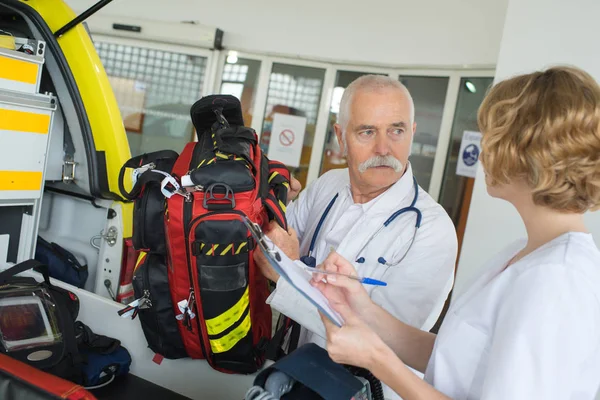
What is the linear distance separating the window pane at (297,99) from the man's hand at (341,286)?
17.1 ft

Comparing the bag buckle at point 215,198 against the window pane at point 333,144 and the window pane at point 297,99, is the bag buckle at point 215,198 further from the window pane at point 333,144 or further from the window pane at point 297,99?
the window pane at point 297,99

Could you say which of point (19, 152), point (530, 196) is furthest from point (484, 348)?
point (19, 152)

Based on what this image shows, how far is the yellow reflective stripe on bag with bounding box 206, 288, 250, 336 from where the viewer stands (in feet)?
4.31

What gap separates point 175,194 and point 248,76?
539 centimetres

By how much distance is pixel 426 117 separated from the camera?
5812mm

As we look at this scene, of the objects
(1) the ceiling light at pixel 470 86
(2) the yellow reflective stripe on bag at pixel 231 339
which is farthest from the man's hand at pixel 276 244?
(1) the ceiling light at pixel 470 86

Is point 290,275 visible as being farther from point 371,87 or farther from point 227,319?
point 371,87

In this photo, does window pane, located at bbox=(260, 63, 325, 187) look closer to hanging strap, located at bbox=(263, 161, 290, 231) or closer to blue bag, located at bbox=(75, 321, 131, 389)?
hanging strap, located at bbox=(263, 161, 290, 231)

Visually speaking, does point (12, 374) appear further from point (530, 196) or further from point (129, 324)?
point (530, 196)

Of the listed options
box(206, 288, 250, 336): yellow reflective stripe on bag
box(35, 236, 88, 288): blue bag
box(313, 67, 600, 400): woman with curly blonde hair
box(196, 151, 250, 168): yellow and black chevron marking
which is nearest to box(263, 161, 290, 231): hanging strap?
box(196, 151, 250, 168): yellow and black chevron marking

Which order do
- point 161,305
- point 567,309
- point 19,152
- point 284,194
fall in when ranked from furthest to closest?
point 19,152
point 284,194
point 161,305
point 567,309

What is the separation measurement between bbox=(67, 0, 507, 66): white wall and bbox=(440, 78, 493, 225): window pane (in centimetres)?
33

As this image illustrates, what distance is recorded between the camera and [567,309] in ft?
2.53

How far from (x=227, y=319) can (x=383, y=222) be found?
62 cm
